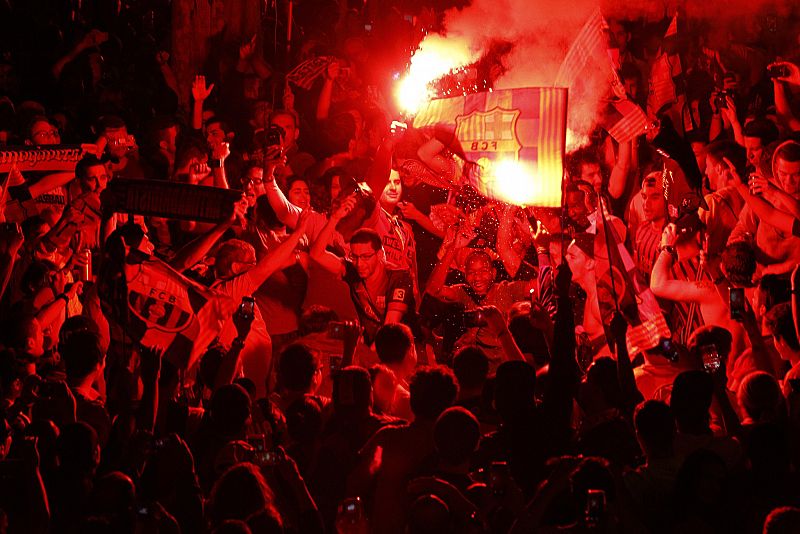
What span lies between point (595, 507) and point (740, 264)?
3.84 meters

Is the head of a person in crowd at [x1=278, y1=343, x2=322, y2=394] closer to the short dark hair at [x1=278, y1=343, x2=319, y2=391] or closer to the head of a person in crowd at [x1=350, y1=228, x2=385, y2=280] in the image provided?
the short dark hair at [x1=278, y1=343, x2=319, y2=391]

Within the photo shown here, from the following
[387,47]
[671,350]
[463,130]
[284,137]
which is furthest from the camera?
[387,47]

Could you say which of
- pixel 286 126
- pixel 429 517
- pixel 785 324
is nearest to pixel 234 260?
pixel 286 126

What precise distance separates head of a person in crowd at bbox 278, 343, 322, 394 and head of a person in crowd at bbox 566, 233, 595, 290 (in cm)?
345

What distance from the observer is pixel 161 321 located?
6629 mm

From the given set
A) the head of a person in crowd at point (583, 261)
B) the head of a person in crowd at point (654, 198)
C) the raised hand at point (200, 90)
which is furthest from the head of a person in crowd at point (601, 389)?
the raised hand at point (200, 90)

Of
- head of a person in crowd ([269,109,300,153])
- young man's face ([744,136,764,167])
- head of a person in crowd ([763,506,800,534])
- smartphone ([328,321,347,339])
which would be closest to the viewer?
head of a person in crowd ([763,506,800,534])

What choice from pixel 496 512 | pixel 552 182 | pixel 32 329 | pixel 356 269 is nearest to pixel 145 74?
pixel 356 269

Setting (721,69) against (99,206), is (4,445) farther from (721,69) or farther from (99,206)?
(721,69)

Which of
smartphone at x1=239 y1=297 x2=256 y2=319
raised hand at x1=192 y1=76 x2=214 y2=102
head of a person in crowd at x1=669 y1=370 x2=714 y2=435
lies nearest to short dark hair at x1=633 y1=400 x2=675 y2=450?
head of a person in crowd at x1=669 y1=370 x2=714 y2=435

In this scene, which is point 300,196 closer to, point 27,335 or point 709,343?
point 27,335

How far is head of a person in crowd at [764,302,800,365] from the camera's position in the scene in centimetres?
622

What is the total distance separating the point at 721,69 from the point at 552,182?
12.0ft

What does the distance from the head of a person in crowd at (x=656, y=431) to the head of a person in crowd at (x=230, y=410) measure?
5.11 ft
